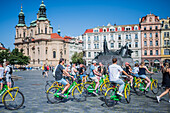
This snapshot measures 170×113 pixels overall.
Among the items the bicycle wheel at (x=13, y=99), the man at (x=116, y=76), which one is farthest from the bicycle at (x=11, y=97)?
the man at (x=116, y=76)

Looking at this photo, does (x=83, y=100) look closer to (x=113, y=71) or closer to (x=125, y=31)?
(x=113, y=71)

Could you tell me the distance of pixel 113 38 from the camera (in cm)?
6619

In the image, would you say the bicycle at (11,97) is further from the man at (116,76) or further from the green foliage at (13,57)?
the green foliage at (13,57)

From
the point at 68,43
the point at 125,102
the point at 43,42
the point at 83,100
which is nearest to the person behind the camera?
the point at 125,102

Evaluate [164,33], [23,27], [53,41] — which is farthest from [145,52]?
[23,27]

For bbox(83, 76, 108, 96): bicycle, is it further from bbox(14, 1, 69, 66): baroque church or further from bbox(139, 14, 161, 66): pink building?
bbox(14, 1, 69, 66): baroque church

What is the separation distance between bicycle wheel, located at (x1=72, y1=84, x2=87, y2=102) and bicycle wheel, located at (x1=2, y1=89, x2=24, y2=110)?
236 centimetres

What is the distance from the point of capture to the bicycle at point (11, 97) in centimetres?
705

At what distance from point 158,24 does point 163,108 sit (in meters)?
58.9

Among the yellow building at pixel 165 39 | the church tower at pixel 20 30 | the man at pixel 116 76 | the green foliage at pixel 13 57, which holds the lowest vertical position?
the man at pixel 116 76

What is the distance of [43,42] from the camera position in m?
85.8

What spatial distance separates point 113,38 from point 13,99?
60867 mm

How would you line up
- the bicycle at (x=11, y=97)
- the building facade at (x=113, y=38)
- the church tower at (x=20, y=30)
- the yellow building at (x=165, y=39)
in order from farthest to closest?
the church tower at (x=20, y=30), the building facade at (x=113, y=38), the yellow building at (x=165, y=39), the bicycle at (x=11, y=97)

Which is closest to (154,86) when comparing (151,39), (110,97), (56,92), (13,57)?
(110,97)
